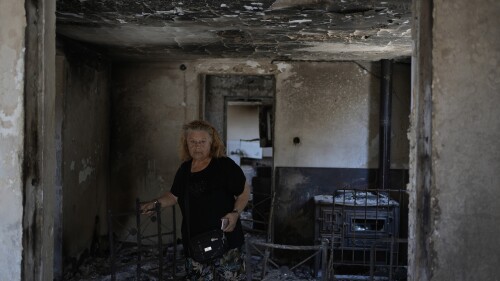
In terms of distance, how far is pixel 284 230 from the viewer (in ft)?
20.4

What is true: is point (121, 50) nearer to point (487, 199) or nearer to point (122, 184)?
point (122, 184)

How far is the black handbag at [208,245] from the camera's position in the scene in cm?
287

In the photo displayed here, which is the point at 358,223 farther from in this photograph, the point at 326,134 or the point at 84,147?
the point at 84,147

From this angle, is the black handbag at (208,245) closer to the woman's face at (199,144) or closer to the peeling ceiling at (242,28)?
the woman's face at (199,144)

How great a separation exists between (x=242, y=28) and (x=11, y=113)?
8.30 feet

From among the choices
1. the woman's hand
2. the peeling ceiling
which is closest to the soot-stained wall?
the peeling ceiling

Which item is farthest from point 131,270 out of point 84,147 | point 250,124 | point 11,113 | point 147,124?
point 250,124

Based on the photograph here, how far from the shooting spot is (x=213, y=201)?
2967mm

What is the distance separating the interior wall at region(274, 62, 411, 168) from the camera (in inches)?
239

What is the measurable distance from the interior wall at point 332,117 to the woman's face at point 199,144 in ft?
10.0

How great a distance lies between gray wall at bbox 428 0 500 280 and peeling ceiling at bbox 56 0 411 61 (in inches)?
52.9

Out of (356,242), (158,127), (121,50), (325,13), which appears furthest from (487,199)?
(158,127)

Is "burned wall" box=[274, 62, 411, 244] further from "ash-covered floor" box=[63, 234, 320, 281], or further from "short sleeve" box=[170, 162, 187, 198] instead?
"short sleeve" box=[170, 162, 187, 198]

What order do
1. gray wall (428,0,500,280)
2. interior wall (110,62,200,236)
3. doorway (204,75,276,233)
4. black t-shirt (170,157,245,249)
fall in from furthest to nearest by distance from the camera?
1. doorway (204,75,276,233)
2. interior wall (110,62,200,236)
3. black t-shirt (170,157,245,249)
4. gray wall (428,0,500,280)
